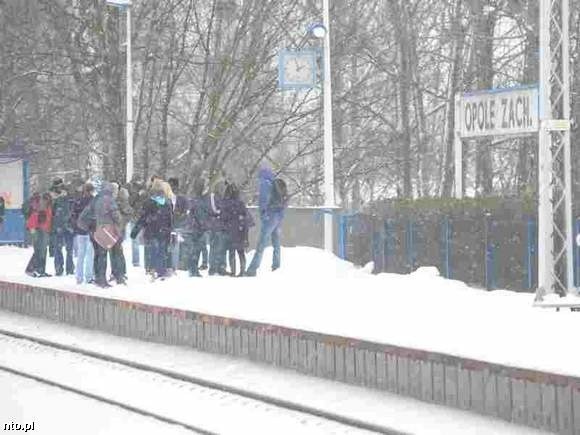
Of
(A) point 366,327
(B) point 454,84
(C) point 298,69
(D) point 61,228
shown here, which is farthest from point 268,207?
(B) point 454,84

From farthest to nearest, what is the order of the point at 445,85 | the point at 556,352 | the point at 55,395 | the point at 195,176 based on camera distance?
1. the point at 445,85
2. the point at 195,176
3. the point at 55,395
4. the point at 556,352

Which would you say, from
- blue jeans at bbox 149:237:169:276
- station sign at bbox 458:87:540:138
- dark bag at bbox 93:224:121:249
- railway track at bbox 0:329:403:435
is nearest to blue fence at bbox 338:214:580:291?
station sign at bbox 458:87:540:138

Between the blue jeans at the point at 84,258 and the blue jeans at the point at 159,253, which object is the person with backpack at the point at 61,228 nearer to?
the blue jeans at the point at 84,258

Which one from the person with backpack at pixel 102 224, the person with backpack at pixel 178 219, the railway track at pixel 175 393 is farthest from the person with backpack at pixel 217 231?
the railway track at pixel 175 393

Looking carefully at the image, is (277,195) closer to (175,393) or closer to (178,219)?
(178,219)

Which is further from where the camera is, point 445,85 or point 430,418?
point 445,85

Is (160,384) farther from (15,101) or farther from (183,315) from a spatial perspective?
(15,101)

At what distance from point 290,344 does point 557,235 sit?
4551 millimetres

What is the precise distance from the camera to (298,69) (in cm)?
2312

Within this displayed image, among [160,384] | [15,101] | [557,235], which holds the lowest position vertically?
[160,384]

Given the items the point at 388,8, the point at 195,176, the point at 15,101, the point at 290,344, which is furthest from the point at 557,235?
the point at 388,8

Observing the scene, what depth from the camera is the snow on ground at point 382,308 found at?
1086cm

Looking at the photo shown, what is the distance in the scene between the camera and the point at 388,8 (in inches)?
1626

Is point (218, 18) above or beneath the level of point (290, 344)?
above
